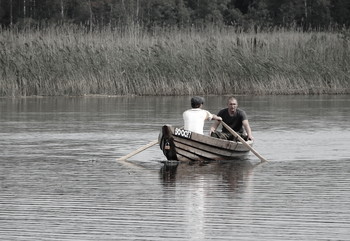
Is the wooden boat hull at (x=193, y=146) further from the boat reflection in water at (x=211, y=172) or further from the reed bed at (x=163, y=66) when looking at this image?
the reed bed at (x=163, y=66)

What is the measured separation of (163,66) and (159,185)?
20.7m

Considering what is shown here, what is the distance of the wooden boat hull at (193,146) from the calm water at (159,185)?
0.74ft

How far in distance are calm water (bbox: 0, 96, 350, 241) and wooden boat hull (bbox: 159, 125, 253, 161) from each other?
0.74 ft

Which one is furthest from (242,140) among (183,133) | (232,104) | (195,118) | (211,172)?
(211,172)

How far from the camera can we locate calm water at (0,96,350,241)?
1190 centimetres

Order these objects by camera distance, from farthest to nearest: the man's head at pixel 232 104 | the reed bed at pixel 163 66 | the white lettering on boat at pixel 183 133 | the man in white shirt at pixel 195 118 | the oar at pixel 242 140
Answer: the reed bed at pixel 163 66 → the man's head at pixel 232 104 → the oar at pixel 242 140 → the man in white shirt at pixel 195 118 → the white lettering on boat at pixel 183 133

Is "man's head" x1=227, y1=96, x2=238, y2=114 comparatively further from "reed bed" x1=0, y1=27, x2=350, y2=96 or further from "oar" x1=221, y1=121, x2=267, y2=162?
"reed bed" x1=0, y1=27, x2=350, y2=96

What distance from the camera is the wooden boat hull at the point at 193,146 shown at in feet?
58.4

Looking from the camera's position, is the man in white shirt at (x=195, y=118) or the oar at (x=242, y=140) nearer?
the man in white shirt at (x=195, y=118)

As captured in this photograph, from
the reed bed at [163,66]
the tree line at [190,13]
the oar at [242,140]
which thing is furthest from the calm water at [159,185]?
the tree line at [190,13]

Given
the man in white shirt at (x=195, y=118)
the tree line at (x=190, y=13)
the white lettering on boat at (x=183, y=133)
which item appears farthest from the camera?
the tree line at (x=190, y=13)

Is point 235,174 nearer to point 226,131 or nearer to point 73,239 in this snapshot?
point 226,131

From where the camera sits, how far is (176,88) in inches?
1427

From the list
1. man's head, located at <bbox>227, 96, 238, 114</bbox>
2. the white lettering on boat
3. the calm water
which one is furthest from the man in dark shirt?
the white lettering on boat
